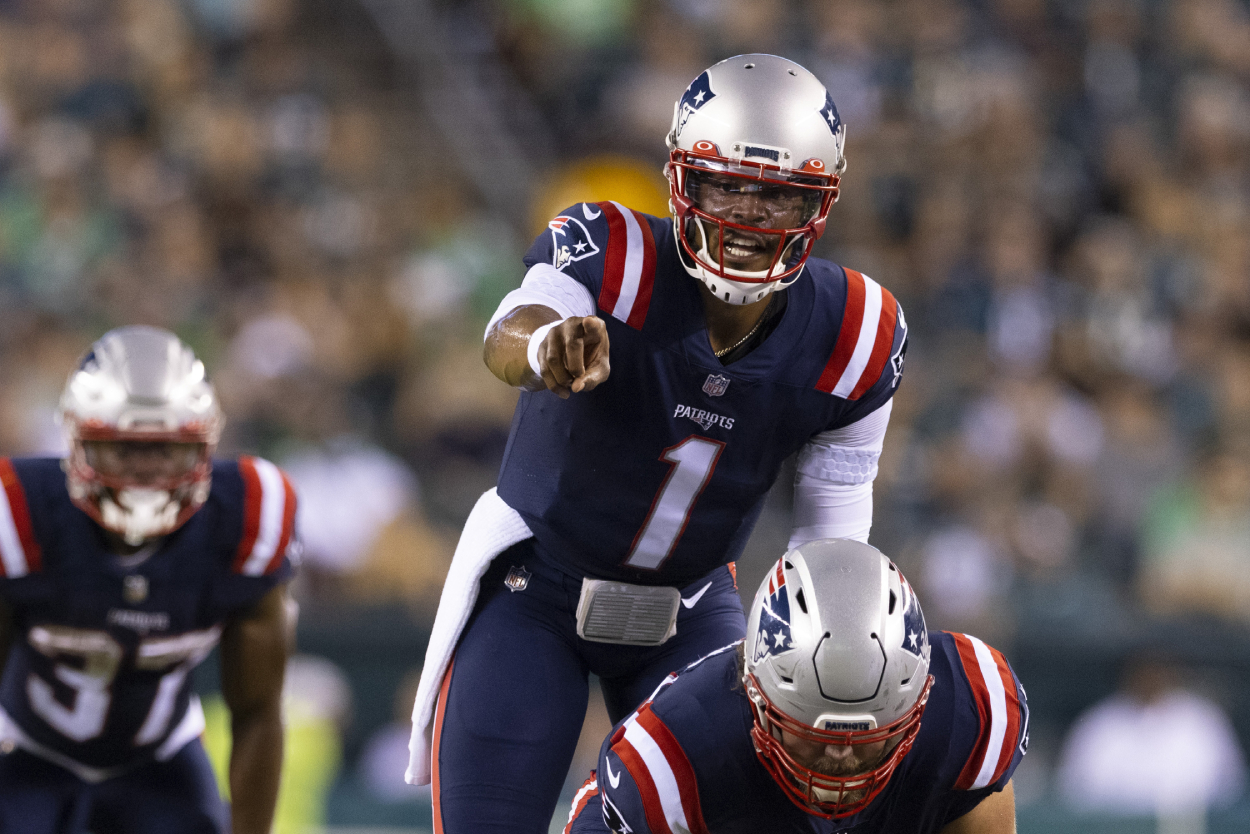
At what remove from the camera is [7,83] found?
9203 mm

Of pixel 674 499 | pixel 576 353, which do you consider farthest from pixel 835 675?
pixel 576 353

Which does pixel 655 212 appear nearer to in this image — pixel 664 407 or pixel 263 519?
pixel 263 519

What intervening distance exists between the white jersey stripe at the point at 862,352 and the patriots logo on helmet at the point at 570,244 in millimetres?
520

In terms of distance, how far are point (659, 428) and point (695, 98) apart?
1.99 feet

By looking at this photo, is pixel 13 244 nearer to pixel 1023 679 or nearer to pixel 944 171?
pixel 944 171

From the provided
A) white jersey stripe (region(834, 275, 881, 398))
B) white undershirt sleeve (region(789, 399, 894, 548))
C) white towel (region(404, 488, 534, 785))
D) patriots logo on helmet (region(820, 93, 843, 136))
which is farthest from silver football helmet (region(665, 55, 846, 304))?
white towel (region(404, 488, 534, 785))

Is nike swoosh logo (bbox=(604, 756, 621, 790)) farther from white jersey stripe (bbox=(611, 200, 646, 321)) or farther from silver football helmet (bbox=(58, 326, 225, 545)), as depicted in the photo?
silver football helmet (bbox=(58, 326, 225, 545))

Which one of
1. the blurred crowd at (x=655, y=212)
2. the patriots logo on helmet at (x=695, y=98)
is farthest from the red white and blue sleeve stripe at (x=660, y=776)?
→ the blurred crowd at (x=655, y=212)

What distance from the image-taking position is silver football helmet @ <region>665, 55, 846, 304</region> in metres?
2.98

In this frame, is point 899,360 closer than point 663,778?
No

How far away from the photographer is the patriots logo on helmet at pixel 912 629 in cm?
283

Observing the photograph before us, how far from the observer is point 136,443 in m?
3.66

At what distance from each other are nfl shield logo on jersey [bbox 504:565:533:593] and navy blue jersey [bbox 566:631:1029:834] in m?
0.35

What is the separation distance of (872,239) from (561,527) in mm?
5568
